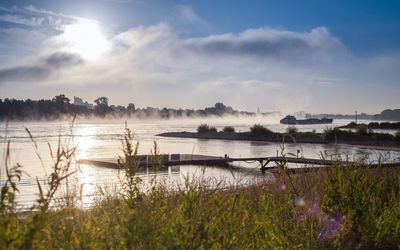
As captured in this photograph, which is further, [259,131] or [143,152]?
[259,131]

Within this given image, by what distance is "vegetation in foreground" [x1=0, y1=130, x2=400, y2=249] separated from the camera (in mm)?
3561

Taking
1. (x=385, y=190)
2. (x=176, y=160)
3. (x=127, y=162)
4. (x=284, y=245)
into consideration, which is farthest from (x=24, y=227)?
(x=176, y=160)

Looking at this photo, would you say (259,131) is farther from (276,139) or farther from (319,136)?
(319,136)

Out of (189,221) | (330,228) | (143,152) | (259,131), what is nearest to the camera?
(189,221)

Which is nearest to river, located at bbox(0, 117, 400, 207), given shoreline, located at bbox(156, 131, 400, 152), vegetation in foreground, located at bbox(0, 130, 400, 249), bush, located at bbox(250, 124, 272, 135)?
vegetation in foreground, located at bbox(0, 130, 400, 249)

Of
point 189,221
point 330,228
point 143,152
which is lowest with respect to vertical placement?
point 143,152

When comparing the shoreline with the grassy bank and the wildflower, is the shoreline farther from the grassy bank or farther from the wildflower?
the wildflower

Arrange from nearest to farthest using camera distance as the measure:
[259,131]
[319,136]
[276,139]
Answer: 1. [319,136]
2. [276,139]
3. [259,131]

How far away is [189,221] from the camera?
432 centimetres

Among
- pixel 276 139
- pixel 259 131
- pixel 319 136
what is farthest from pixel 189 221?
pixel 259 131

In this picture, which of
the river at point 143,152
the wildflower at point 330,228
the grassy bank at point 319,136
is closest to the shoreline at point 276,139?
the grassy bank at point 319,136

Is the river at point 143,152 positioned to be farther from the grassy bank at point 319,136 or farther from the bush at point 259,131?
A: the bush at point 259,131

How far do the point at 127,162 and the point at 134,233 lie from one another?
3.43ft

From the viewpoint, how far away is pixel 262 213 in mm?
6949
